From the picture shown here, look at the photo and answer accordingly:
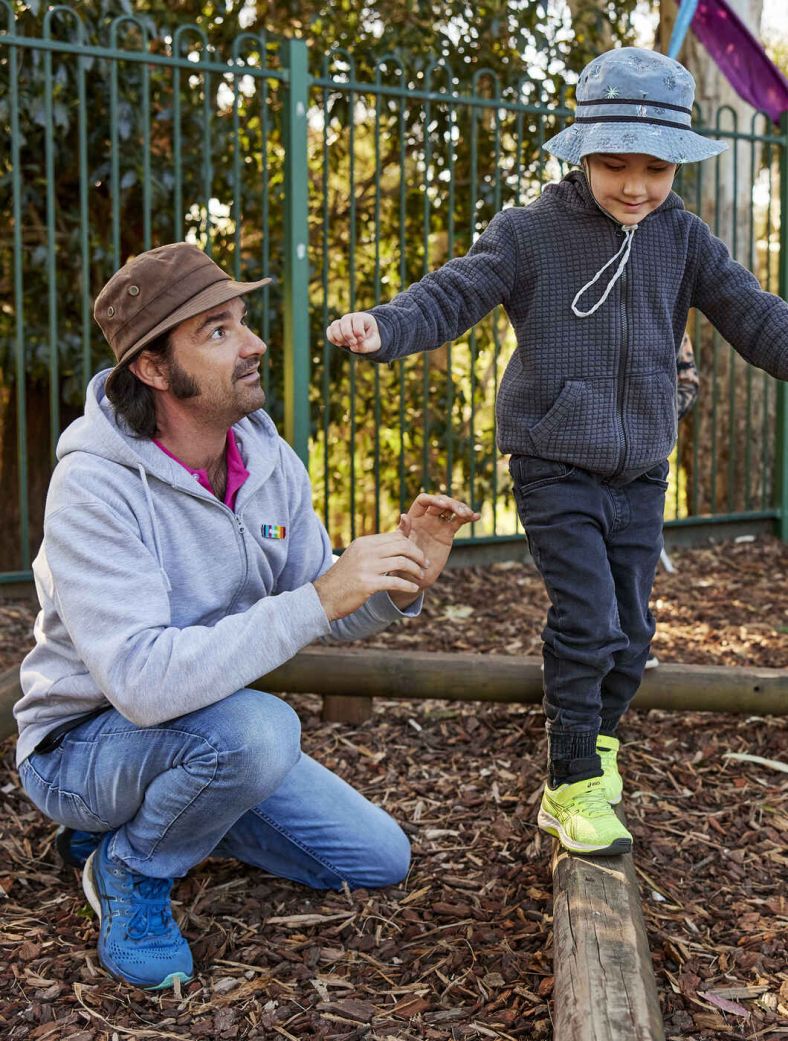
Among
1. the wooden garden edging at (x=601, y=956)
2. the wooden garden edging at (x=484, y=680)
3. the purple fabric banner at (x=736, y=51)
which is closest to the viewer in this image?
the wooden garden edging at (x=601, y=956)

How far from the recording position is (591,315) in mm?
2842

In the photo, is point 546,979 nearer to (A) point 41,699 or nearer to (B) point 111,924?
(B) point 111,924

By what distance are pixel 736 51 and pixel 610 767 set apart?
4.83 metres

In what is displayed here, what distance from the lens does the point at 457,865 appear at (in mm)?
3004

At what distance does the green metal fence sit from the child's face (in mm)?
3006

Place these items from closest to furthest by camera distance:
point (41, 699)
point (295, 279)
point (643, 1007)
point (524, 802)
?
point (643, 1007)
point (41, 699)
point (524, 802)
point (295, 279)

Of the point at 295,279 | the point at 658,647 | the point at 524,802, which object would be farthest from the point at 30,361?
the point at 524,802

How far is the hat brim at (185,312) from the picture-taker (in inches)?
102

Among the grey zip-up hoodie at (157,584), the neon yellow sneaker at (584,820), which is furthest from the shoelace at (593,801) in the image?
A: the grey zip-up hoodie at (157,584)

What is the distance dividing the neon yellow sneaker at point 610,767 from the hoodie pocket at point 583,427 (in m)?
0.74

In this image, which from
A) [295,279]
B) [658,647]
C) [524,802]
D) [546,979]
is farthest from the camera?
[295,279]

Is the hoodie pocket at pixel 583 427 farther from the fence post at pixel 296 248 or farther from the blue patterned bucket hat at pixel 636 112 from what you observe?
the fence post at pixel 296 248

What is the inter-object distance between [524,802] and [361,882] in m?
0.60

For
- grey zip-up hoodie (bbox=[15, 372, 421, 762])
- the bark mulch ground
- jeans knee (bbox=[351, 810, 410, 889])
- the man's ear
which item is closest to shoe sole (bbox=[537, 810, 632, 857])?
the bark mulch ground
